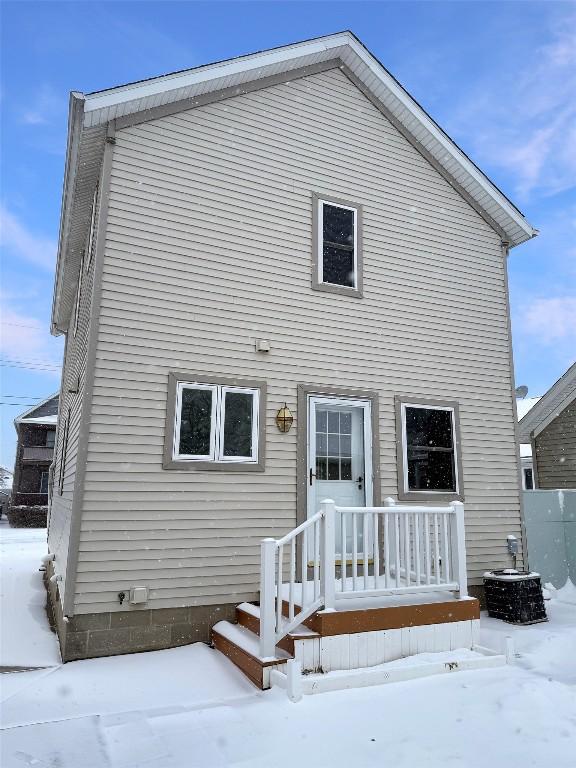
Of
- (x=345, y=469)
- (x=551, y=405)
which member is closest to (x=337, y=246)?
(x=345, y=469)

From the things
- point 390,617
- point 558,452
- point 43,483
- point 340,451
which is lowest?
point 390,617

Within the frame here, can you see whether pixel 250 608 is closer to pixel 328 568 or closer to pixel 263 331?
pixel 328 568

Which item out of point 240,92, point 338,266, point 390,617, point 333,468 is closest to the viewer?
point 390,617

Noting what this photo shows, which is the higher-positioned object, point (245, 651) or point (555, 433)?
point (555, 433)

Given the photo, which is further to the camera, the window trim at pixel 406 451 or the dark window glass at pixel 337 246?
the dark window glass at pixel 337 246

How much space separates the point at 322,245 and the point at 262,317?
4.94 ft

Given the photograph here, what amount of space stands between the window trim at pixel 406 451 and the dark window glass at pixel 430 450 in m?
0.06

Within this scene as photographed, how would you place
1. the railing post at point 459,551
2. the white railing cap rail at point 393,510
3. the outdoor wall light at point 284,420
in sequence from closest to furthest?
the white railing cap rail at point 393,510 < the railing post at point 459,551 < the outdoor wall light at point 284,420

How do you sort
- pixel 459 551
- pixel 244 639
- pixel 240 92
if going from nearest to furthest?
pixel 244 639, pixel 459 551, pixel 240 92

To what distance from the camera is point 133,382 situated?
6.15 m

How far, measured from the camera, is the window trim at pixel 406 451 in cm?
752

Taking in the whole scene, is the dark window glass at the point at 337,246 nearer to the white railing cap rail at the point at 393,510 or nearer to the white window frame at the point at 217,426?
the white window frame at the point at 217,426

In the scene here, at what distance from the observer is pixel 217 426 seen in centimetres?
648

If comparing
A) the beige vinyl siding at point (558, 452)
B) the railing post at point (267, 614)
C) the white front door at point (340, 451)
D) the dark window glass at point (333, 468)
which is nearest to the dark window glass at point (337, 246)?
the white front door at point (340, 451)
